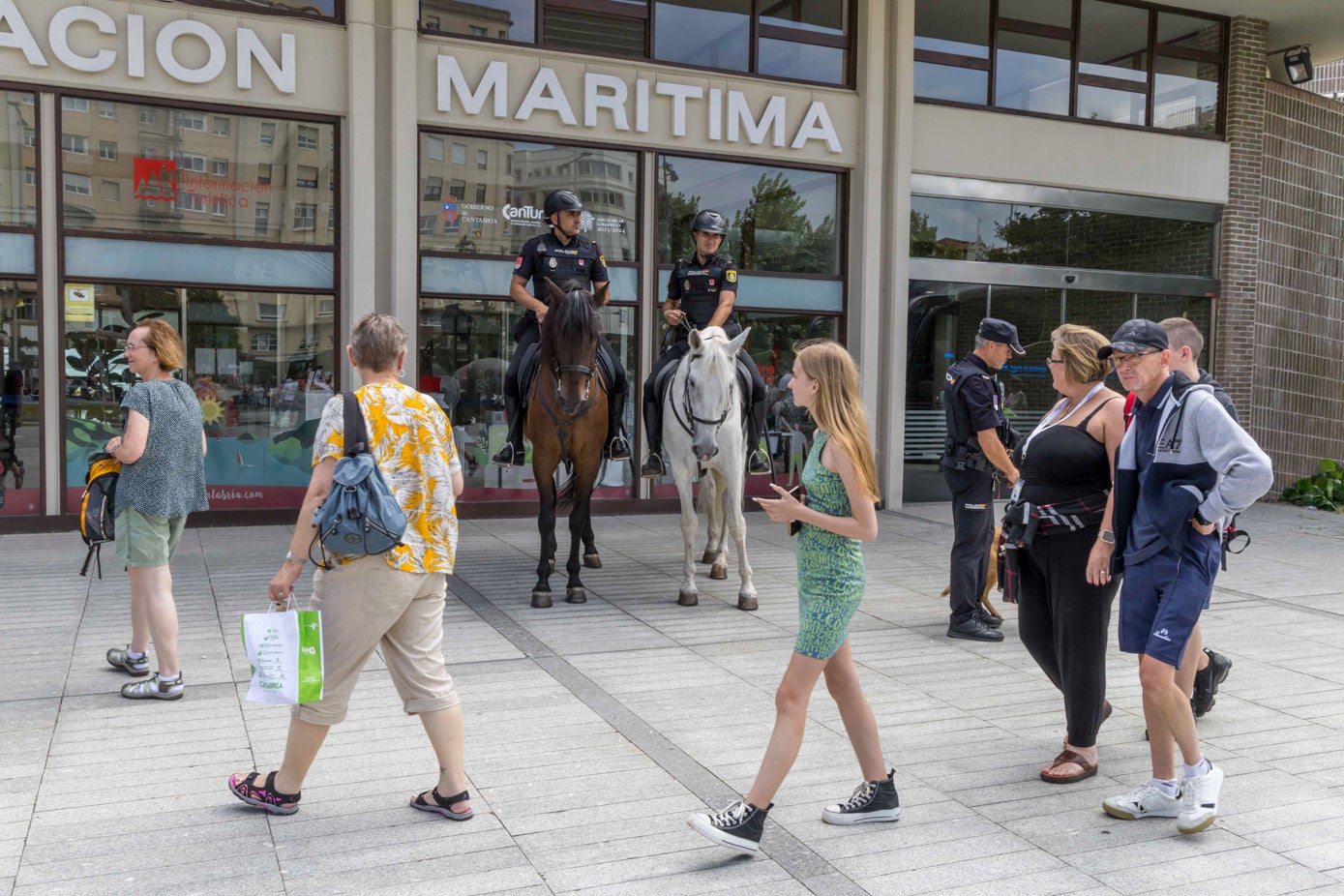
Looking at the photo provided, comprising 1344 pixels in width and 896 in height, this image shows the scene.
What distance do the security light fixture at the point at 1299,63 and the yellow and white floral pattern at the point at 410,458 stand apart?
54.3ft

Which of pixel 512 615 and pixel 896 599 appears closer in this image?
pixel 512 615

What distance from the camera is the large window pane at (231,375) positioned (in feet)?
36.5

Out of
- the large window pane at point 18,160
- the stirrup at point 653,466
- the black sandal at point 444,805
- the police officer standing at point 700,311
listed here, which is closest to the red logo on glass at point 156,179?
the large window pane at point 18,160

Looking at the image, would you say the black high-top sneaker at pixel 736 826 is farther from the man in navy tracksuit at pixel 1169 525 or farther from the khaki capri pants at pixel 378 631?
the man in navy tracksuit at pixel 1169 525

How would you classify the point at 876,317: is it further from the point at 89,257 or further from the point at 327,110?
A: the point at 89,257

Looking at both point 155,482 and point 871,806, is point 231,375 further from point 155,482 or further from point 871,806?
point 871,806

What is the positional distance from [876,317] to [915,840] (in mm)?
10747

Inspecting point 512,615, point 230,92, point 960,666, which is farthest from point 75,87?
point 960,666

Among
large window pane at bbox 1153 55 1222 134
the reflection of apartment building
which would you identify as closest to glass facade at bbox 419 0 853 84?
the reflection of apartment building

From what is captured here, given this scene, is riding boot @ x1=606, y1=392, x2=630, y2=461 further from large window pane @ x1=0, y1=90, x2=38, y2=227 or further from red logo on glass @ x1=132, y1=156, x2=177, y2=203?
large window pane @ x1=0, y1=90, x2=38, y2=227

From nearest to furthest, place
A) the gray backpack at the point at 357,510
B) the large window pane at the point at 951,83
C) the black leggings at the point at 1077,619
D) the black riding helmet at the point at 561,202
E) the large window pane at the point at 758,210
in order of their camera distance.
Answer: the gray backpack at the point at 357,510, the black leggings at the point at 1077,619, the black riding helmet at the point at 561,202, the large window pane at the point at 758,210, the large window pane at the point at 951,83

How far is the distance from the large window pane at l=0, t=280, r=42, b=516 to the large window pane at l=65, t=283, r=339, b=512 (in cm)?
A: 28

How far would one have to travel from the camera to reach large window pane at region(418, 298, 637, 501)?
1235 centimetres

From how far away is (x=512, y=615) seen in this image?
788 centimetres
